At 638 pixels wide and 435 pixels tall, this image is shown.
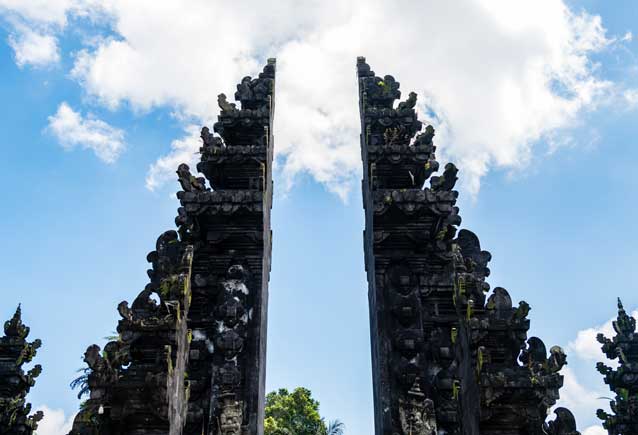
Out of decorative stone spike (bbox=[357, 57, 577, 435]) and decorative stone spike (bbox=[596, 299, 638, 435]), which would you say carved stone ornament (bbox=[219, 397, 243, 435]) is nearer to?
decorative stone spike (bbox=[357, 57, 577, 435])

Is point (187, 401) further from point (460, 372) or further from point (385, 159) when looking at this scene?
point (385, 159)

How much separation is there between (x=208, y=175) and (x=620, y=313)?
11.0 m

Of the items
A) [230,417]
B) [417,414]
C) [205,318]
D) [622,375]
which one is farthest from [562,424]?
[622,375]

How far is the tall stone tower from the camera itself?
797 centimetres

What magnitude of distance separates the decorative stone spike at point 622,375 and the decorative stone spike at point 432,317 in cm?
617

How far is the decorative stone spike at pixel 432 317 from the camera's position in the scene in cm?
794

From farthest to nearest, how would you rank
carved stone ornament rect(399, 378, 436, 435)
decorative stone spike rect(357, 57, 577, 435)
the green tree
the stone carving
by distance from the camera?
the green tree, carved stone ornament rect(399, 378, 436, 435), the stone carving, decorative stone spike rect(357, 57, 577, 435)

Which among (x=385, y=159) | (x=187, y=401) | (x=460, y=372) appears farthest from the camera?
(x=385, y=159)

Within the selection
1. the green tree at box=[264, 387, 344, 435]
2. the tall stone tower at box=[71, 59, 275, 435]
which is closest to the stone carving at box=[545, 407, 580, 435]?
the tall stone tower at box=[71, 59, 275, 435]

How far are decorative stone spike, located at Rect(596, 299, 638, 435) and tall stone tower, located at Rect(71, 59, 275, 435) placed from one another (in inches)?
340

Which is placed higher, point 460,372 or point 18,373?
point 18,373

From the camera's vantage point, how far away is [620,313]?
16.3m

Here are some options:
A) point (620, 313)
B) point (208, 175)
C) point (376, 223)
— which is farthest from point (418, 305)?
point (620, 313)

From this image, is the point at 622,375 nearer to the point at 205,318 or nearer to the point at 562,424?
the point at 562,424
